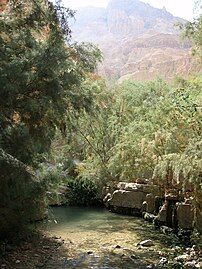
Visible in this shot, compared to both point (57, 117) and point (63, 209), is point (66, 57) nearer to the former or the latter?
point (57, 117)

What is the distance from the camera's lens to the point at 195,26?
12.1 metres

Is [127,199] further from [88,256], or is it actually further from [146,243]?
[88,256]

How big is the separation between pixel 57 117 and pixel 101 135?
11.9 meters

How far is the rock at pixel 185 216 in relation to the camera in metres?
13.6

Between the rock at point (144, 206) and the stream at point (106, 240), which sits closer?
the stream at point (106, 240)

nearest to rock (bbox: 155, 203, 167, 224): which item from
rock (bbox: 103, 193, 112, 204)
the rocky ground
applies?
the rocky ground

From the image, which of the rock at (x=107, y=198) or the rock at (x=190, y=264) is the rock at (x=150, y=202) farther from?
the rock at (x=190, y=264)

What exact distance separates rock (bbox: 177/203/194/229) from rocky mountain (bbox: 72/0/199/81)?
2873 centimetres

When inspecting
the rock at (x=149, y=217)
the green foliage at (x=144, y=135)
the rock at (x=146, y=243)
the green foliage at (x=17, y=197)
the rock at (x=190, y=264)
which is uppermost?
the green foliage at (x=144, y=135)

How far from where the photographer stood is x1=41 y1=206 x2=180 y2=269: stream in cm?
1000

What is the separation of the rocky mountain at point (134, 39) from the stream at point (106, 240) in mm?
27301

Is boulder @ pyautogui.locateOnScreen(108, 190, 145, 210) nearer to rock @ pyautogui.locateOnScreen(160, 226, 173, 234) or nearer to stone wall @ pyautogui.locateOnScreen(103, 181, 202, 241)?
stone wall @ pyautogui.locateOnScreen(103, 181, 202, 241)

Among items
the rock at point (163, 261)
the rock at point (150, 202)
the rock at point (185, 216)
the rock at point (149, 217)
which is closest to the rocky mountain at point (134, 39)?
the rock at point (150, 202)

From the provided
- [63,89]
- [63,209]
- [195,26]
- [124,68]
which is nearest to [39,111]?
[63,89]
